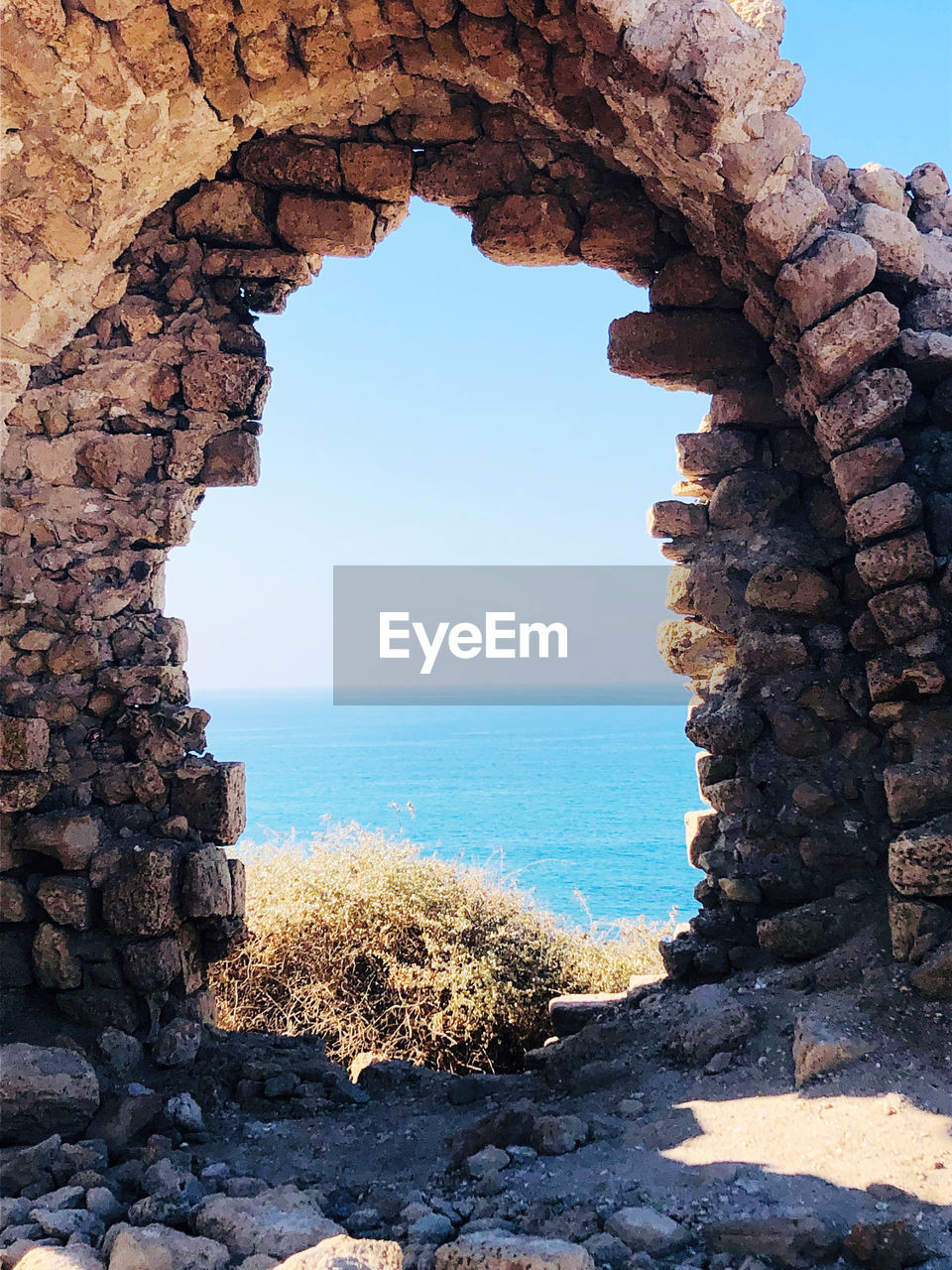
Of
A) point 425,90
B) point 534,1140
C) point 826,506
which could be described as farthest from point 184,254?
point 534,1140

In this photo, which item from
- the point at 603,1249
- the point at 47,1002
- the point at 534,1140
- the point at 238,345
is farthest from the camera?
the point at 238,345

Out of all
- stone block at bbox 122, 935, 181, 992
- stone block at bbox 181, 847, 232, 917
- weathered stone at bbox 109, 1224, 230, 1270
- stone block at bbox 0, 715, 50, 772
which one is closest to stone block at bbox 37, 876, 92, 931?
stone block at bbox 122, 935, 181, 992

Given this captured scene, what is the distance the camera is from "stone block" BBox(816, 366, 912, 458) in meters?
3.61

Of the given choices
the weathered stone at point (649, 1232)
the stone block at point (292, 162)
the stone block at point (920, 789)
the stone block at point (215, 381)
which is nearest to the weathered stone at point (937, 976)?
the stone block at point (920, 789)

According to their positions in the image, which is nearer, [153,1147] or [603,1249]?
[603,1249]

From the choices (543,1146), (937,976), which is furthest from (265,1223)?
(937,976)

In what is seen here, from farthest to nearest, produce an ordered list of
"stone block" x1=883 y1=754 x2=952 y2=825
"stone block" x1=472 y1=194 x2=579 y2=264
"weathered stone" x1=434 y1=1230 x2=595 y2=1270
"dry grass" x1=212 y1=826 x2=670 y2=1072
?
1. "dry grass" x1=212 y1=826 x2=670 y2=1072
2. "stone block" x1=472 y1=194 x2=579 y2=264
3. "stone block" x1=883 y1=754 x2=952 y2=825
4. "weathered stone" x1=434 y1=1230 x2=595 y2=1270

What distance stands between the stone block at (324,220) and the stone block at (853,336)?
211 centimetres

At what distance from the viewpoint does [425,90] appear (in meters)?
4.07

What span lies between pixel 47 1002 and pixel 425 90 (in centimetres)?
407

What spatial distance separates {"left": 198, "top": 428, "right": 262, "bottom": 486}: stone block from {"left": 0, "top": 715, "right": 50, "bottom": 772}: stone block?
1.34 metres

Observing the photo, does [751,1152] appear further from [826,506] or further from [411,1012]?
[411,1012]

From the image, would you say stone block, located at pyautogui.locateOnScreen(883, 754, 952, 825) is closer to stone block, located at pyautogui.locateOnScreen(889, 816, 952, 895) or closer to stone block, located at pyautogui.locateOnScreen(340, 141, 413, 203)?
stone block, located at pyautogui.locateOnScreen(889, 816, 952, 895)

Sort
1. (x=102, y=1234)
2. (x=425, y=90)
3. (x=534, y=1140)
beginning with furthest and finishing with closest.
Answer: (x=425, y=90) → (x=534, y=1140) → (x=102, y=1234)
